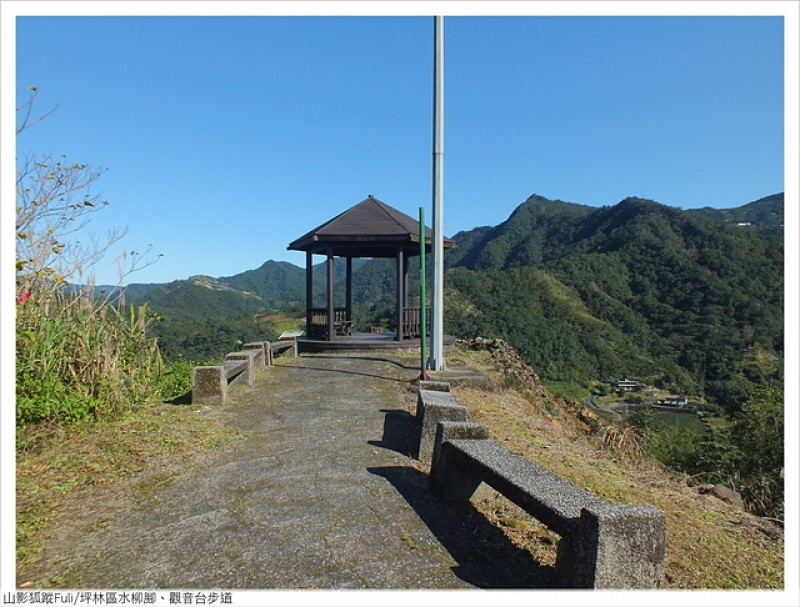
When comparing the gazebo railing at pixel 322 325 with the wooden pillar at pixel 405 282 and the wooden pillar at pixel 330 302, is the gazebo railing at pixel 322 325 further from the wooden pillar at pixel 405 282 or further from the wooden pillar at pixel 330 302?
the wooden pillar at pixel 405 282

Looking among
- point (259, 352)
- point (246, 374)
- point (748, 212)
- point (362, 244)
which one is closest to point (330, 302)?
point (362, 244)

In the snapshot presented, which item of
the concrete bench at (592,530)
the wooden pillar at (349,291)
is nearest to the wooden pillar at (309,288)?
the wooden pillar at (349,291)

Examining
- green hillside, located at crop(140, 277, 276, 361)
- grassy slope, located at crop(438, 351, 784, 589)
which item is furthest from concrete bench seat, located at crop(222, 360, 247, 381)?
grassy slope, located at crop(438, 351, 784, 589)

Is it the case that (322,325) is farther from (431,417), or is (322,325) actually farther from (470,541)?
(470,541)

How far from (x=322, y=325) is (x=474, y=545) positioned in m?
9.54

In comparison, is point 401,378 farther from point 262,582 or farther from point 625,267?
point 625,267

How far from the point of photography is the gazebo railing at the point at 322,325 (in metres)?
12.1

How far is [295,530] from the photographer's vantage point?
2.91m

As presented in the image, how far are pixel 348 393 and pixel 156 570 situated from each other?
4257 mm

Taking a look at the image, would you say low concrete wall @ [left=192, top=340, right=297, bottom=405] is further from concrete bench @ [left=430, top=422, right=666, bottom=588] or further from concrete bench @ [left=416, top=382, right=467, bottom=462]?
concrete bench @ [left=430, top=422, right=666, bottom=588]

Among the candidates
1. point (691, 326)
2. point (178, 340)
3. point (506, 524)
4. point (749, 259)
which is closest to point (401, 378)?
point (506, 524)

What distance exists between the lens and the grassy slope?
9.31 feet

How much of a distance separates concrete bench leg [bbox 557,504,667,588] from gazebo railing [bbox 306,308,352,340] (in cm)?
995

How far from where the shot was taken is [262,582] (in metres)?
2.43
